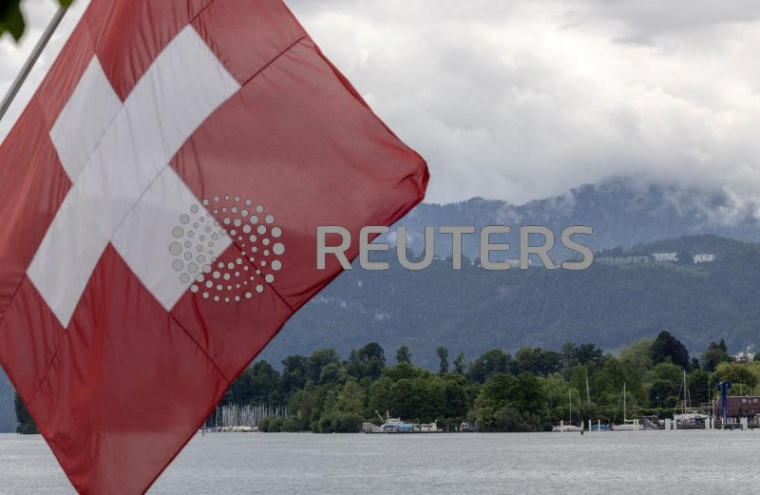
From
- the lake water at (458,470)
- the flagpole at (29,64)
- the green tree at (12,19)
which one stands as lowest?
the lake water at (458,470)

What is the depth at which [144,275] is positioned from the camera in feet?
36.9

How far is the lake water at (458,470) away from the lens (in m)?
91.2

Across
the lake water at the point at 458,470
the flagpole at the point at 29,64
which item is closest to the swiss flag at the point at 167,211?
the flagpole at the point at 29,64

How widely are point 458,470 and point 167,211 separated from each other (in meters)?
104

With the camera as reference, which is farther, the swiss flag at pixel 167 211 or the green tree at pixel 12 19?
the swiss flag at pixel 167 211

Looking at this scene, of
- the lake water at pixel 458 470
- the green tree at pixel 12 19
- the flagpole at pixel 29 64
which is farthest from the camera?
the lake water at pixel 458 470

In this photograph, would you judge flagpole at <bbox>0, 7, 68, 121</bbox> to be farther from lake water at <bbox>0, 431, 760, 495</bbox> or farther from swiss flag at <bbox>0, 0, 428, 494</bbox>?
lake water at <bbox>0, 431, 760, 495</bbox>
